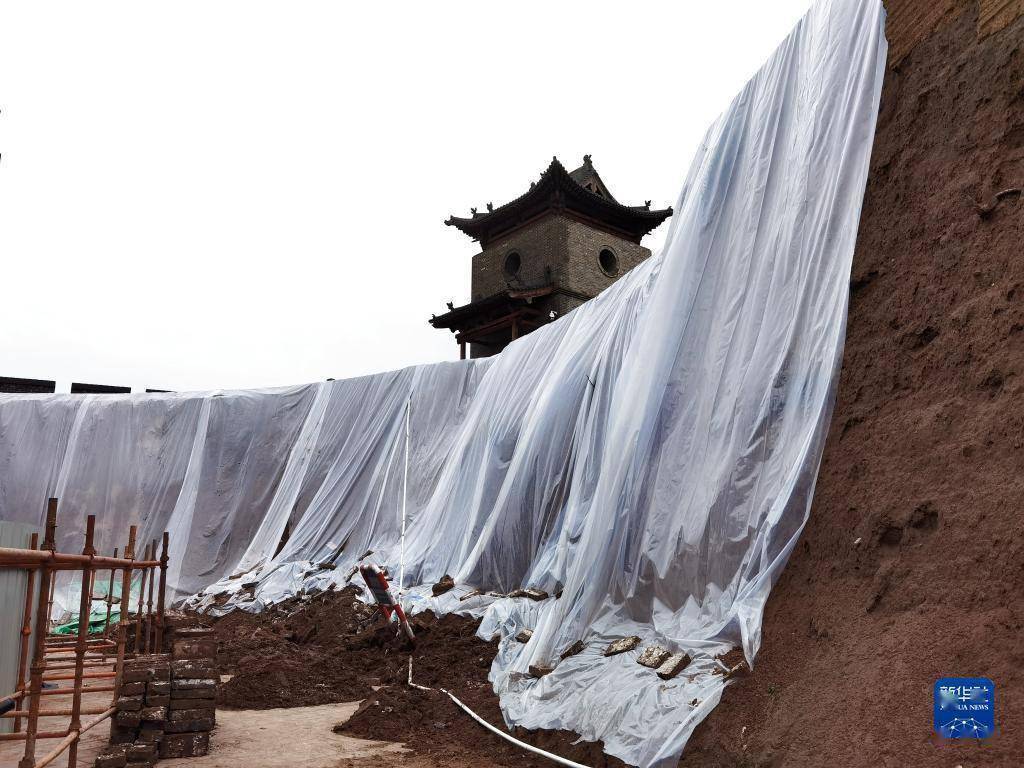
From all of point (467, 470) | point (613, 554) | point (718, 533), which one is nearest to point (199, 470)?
point (467, 470)

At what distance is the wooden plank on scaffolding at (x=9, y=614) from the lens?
181 inches

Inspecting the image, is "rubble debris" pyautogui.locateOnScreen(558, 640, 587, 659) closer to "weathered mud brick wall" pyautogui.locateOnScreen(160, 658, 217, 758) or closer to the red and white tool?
"weathered mud brick wall" pyautogui.locateOnScreen(160, 658, 217, 758)

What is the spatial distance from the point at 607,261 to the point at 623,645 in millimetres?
17593

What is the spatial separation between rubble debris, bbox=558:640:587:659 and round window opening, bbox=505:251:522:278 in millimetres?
Answer: 16740

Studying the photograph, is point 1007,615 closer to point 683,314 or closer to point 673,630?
point 673,630

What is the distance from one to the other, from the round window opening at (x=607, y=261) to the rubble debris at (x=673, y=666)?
58.1ft

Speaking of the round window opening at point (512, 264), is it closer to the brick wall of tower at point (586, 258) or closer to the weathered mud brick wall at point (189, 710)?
the brick wall of tower at point (586, 258)

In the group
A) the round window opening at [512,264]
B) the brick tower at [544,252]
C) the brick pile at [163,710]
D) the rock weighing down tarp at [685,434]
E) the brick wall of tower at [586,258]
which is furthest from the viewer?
the round window opening at [512,264]

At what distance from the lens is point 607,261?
2125cm

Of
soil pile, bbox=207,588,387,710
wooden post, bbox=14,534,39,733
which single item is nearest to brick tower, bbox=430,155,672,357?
soil pile, bbox=207,588,387,710

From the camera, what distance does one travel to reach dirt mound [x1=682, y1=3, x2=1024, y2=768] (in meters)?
2.70

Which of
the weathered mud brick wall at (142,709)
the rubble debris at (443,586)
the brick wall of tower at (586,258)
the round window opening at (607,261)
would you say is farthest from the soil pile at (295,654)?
the round window opening at (607,261)

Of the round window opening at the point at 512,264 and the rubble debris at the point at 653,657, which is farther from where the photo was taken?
the round window opening at the point at 512,264

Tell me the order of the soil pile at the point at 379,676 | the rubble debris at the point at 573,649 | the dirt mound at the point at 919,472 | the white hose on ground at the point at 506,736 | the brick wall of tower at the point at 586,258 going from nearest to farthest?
the dirt mound at the point at 919,472
the white hose on ground at the point at 506,736
the soil pile at the point at 379,676
the rubble debris at the point at 573,649
the brick wall of tower at the point at 586,258
